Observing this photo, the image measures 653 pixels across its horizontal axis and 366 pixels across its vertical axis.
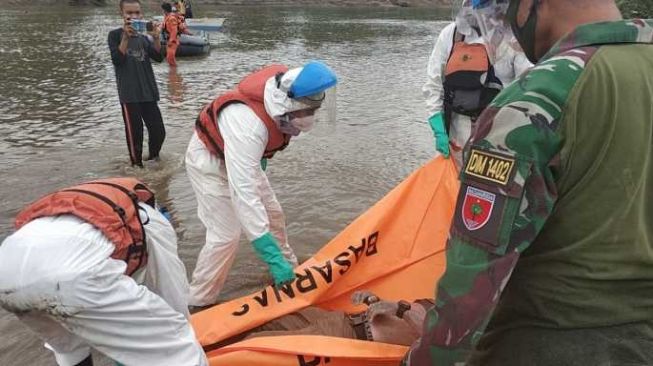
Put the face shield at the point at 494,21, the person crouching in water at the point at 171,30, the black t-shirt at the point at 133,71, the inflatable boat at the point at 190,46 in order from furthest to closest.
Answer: the inflatable boat at the point at 190,46 → the person crouching in water at the point at 171,30 → the black t-shirt at the point at 133,71 → the face shield at the point at 494,21

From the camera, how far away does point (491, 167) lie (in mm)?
1134

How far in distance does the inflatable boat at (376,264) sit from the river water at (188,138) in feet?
2.96

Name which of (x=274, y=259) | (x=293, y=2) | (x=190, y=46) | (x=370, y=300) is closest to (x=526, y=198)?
(x=370, y=300)

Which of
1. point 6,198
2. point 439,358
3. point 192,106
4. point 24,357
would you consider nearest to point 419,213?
point 439,358

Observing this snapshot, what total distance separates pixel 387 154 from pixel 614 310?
6.10 meters

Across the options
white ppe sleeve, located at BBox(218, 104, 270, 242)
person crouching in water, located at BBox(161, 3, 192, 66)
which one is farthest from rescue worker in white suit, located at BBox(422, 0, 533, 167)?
person crouching in water, located at BBox(161, 3, 192, 66)

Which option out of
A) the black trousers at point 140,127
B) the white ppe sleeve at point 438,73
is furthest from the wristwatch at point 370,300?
the black trousers at point 140,127

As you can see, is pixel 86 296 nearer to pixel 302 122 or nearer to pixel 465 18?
pixel 465 18

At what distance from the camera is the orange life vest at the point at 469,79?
3.71 metres

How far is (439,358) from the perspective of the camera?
1.25 m

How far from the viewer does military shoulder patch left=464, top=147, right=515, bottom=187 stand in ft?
3.61

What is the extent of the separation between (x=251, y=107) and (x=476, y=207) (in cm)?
228

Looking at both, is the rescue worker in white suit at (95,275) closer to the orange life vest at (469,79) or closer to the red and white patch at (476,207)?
the red and white patch at (476,207)

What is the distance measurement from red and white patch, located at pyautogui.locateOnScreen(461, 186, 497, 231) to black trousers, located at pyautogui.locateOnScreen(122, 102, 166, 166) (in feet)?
19.1
